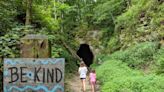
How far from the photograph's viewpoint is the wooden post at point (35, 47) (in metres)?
3.11

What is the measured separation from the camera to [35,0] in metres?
17.1

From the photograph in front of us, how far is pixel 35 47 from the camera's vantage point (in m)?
3.13

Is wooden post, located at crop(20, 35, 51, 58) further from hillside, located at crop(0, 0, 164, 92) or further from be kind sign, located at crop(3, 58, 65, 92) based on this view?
hillside, located at crop(0, 0, 164, 92)

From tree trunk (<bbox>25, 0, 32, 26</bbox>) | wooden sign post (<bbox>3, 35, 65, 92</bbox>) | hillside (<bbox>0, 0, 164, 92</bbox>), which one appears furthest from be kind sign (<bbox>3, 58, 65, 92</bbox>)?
tree trunk (<bbox>25, 0, 32, 26</bbox>)

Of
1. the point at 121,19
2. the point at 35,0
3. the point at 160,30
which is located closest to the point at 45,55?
the point at 35,0

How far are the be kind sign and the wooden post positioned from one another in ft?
0.55

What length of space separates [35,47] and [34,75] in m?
0.32

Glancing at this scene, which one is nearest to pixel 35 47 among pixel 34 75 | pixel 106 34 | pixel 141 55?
pixel 34 75

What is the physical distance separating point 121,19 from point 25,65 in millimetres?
24009

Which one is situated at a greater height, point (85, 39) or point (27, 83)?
point (27, 83)

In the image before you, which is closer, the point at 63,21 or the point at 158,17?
the point at 158,17

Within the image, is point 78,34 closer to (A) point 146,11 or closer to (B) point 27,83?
(A) point 146,11

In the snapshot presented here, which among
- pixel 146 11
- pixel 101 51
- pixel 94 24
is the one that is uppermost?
pixel 146 11

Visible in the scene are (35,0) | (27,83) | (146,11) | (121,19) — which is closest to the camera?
(27,83)
